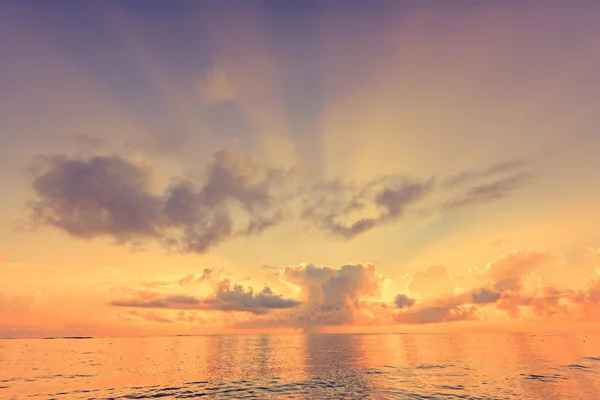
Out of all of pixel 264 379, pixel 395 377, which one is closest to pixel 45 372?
pixel 264 379

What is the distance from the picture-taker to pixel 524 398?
6444cm

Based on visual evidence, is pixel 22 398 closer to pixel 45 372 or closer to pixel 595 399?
pixel 45 372

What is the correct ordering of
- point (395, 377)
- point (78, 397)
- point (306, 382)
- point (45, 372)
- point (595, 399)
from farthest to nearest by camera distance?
1. point (45, 372)
2. point (395, 377)
3. point (306, 382)
4. point (78, 397)
5. point (595, 399)

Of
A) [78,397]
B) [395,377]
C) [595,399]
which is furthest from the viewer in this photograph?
[395,377]

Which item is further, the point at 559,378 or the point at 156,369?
the point at 156,369

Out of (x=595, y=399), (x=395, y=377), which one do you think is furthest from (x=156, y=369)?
(x=595, y=399)

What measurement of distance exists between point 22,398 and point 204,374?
41.2m

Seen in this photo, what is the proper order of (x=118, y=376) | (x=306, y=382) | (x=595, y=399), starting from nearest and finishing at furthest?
1. (x=595, y=399)
2. (x=306, y=382)
3. (x=118, y=376)

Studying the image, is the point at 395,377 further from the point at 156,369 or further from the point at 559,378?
the point at 156,369

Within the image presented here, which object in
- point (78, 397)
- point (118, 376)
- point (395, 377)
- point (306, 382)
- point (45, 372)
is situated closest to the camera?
point (78, 397)

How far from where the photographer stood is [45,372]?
104812 millimetres

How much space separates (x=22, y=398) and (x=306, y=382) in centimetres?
5580

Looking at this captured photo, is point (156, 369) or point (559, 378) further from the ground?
point (156, 369)

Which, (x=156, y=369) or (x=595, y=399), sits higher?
(x=156, y=369)
